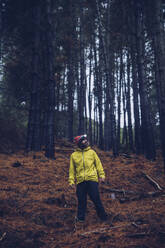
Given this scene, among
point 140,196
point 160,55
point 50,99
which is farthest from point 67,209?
point 50,99

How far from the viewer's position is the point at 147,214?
13.4 ft

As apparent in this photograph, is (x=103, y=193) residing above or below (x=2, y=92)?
below

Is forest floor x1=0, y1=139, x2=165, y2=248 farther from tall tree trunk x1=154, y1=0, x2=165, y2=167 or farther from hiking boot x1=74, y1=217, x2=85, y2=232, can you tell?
tall tree trunk x1=154, y1=0, x2=165, y2=167

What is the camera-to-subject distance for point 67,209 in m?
4.92

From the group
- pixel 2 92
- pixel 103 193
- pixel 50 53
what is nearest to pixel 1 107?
pixel 2 92

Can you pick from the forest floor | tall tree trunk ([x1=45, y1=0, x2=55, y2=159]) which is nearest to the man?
the forest floor

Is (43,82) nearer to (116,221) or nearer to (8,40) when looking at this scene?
(8,40)

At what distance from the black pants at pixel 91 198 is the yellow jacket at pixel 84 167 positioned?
0.12 meters

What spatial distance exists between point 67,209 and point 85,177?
1.15m

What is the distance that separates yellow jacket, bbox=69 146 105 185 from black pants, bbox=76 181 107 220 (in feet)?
0.41

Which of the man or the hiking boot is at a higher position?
the man

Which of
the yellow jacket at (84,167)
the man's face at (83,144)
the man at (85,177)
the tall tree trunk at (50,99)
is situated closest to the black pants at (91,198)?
the man at (85,177)

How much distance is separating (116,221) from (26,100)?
37.3ft

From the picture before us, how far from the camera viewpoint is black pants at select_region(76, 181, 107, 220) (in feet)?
14.1
